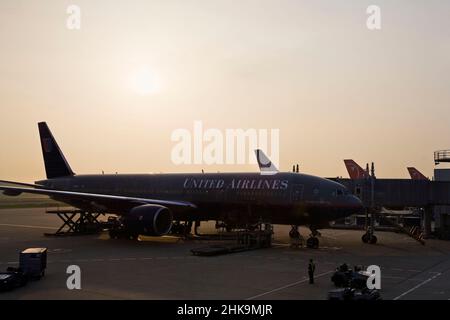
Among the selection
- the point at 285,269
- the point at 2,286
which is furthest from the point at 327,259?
the point at 2,286

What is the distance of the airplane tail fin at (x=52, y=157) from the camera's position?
4775cm

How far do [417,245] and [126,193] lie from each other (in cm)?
2360

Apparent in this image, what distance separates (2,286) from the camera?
17.9m

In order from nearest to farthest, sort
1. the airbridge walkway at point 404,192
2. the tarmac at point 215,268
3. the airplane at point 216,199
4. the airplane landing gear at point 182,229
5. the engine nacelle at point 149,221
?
1. the tarmac at point 215,268
2. the engine nacelle at point 149,221
3. the airplane at point 216,199
4. the airbridge walkway at point 404,192
5. the airplane landing gear at point 182,229

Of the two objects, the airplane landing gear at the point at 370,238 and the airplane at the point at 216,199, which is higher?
the airplane at the point at 216,199

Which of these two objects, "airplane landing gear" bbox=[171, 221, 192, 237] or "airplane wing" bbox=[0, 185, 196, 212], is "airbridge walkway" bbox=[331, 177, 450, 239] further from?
"airplane wing" bbox=[0, 185, 196, 212]

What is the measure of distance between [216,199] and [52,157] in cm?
2062

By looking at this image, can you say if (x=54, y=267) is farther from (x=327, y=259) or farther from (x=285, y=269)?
(x=327, y=259)

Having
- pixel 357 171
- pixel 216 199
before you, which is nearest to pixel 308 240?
pixel 216 199

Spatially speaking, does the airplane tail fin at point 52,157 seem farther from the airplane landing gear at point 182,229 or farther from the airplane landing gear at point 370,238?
the airplane landing gear at point 370,238

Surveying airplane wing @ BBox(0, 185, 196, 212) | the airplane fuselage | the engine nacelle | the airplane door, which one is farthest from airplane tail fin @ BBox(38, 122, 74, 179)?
the airplane door

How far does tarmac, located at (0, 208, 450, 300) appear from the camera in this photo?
17938 millimetres

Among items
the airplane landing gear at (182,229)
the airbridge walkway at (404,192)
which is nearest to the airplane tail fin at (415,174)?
the airbridge walkway at (404,192)

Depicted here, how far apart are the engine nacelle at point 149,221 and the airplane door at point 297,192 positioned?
8.29m
